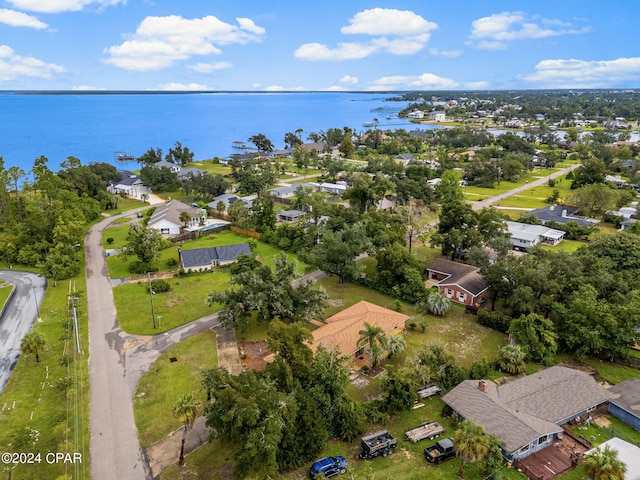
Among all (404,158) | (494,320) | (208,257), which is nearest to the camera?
(494,320)

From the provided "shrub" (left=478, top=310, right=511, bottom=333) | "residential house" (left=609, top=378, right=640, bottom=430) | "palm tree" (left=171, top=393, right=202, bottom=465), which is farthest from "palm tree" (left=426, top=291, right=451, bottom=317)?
"palm tree" (left=171, top=393, right=202, bottom=465)

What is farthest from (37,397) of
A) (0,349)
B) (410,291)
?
(410,291)

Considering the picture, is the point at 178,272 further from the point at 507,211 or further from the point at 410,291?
the point at 507,211

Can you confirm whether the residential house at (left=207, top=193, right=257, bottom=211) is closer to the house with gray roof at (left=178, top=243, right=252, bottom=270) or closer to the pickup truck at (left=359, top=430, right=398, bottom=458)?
the house with gray roof at (left=178, top=243, right=252, bottom=270)

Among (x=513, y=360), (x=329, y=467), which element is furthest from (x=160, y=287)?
(x=513, y=360)

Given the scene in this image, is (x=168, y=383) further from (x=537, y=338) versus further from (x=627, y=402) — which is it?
(x=627, y=402)

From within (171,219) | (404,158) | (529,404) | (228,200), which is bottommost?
(529,404)

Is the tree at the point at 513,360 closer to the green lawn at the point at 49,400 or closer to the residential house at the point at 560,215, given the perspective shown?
the green lawn at the point at 49,400
